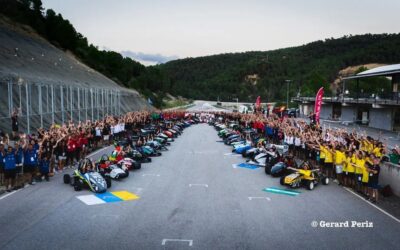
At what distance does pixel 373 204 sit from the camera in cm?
1502

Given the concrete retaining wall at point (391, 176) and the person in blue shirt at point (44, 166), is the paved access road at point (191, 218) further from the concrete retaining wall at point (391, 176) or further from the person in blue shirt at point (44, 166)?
the concrete retaining wall at point (391, 176)

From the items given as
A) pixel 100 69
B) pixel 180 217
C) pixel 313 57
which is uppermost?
pixel 313 57

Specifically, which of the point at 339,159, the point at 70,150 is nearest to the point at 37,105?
the point at 70,150

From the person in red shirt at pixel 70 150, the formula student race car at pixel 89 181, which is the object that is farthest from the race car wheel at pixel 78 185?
the person in red shirt at pixel 70 150

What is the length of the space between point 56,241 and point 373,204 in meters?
11.6

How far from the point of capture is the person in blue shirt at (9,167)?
15.8 meters

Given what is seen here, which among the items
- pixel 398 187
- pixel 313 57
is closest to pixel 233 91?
pixel 313 57

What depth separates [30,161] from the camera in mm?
17094

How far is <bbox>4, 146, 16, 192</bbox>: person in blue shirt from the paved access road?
2.92ft

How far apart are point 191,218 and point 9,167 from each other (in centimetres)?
829

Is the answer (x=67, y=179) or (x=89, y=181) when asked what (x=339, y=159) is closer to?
(x=89, y=181)

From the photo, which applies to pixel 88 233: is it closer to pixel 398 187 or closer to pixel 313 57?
pixel 398 187

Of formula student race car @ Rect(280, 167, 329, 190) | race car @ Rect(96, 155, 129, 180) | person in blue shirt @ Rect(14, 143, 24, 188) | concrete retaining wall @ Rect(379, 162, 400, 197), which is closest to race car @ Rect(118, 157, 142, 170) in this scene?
race car @ Rect(96, 155, 129, 180)

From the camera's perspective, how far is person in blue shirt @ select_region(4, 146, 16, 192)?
1576cm
